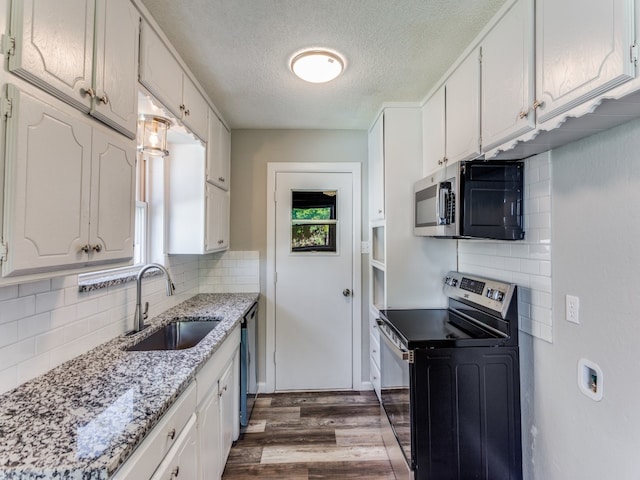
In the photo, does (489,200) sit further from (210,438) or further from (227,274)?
(227,274)

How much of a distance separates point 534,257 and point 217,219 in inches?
84.9

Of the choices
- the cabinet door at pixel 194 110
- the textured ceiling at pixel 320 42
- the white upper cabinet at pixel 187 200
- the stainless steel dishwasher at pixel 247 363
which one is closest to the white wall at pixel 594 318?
the textured ceiling at pixel 320 42

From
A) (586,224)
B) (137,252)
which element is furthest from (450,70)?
(137,252)

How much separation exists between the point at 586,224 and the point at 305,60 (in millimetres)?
1613

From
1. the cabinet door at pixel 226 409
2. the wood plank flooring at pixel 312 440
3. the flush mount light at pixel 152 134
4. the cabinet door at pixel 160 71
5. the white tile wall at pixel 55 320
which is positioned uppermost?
the cabinet door at pixel 160 71

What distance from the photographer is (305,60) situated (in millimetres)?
1692

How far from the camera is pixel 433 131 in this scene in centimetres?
204

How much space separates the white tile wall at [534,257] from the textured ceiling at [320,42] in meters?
0.82

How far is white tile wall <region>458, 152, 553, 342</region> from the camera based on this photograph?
1.43m

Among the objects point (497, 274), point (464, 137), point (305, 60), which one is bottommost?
point (497, 274)

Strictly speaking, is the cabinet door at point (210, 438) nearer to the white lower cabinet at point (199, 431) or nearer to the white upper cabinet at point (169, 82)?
the white lower cabinet at point (199, 431)

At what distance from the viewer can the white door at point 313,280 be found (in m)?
2.75

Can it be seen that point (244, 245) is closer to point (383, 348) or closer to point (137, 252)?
point (137, 252)

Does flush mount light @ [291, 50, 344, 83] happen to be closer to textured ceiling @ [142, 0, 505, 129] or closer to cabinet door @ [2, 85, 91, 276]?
textured ceiling @ [142, 0, 505, 129]
